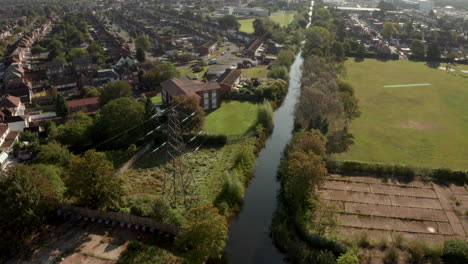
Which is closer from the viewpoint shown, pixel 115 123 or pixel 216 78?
pixel 115 123

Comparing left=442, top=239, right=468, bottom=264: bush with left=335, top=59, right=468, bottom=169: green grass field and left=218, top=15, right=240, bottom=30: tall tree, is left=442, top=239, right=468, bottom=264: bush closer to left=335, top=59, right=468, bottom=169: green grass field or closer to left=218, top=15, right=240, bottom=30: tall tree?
left=335, top=59, right=468, bottom=169: green grass field

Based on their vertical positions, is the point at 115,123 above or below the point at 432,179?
above

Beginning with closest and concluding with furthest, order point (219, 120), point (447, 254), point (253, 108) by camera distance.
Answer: point (447, 254), point (219, 120), point (253, 108)

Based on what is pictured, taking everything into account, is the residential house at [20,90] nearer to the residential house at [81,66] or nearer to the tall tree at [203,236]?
the residential house at [81,66]

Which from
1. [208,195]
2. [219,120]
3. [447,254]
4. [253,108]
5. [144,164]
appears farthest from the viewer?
[253,108]

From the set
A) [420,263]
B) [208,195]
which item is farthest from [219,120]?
[420,263]

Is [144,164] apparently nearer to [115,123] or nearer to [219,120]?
[115,123]

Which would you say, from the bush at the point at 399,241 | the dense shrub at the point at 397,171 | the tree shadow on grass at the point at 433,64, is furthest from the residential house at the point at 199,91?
the tree shadow on grass at the point at 433,64

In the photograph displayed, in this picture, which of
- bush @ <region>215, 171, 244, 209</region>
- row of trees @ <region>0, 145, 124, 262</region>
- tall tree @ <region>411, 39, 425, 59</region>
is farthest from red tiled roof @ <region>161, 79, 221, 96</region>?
tall tree @ <region>411, 39, 425, 59</region>
